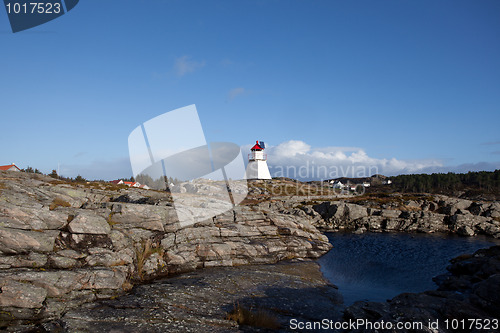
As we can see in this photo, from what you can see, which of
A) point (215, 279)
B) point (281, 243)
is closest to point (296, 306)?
point (215, 279)

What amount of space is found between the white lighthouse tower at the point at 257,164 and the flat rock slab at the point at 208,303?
8790 centimetres

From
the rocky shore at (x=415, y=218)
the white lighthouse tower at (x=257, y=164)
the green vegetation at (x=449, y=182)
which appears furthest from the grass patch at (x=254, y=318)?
the green vegetation at (x=449, y=182)

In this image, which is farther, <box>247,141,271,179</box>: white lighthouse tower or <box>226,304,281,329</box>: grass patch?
<box>247,141,271,179</box>: white lighthouse tower

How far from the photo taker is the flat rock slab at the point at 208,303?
48.5 feet

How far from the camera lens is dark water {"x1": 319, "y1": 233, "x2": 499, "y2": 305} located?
2638 cm

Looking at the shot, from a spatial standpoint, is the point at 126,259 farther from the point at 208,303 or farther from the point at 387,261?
the point at 387,261

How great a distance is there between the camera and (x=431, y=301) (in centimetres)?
1655

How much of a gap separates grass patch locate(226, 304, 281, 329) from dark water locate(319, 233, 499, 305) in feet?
28.7

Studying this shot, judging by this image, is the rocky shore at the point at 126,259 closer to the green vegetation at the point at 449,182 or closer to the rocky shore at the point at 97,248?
the rocky shore at the point at 97,248

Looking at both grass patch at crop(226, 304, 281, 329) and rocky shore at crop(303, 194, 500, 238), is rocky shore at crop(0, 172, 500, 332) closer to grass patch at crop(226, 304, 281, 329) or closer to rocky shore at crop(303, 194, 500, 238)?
grass patch at crop(226, 304, 281, 329)

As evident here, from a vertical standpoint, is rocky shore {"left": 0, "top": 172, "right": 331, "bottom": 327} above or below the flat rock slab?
above

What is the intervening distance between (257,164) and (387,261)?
264 feet

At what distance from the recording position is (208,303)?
1820 centimetres

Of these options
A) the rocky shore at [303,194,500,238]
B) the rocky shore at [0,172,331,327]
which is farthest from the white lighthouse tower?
the rocky shore at [0,172,331,327]
